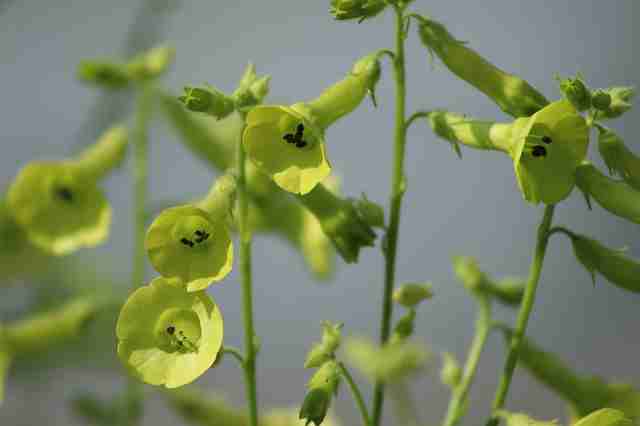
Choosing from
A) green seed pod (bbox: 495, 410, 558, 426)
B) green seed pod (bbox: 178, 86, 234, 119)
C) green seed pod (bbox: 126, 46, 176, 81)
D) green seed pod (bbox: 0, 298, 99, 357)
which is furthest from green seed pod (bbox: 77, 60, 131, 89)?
green seed pod (bbox: 495, 410, 558, 426)

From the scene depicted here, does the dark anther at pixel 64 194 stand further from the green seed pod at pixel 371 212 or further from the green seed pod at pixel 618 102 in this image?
the green seed pod at pixel 618 102

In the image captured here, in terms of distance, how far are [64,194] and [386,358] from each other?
625mm

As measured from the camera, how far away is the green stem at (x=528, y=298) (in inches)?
29.9

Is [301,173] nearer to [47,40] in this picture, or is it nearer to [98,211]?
[98,211]

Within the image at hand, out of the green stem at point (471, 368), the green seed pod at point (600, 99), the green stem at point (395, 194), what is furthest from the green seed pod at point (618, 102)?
the green stem at point (471, 368)

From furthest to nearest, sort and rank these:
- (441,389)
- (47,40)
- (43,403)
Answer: (47,40)
(441,389)
(43,403)

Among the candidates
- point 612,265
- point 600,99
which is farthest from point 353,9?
point 612,265

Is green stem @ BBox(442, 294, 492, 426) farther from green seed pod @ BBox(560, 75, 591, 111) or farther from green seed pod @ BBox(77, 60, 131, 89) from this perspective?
green seed pod @ BBox(77, 60, 131, 89)

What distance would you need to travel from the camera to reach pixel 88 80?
4.25 feet

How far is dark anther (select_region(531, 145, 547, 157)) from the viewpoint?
745 mm

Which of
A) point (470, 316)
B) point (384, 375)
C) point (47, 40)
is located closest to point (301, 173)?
point (384, 375)

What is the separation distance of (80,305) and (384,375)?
654mm

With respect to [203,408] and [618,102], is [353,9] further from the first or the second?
[203,408]

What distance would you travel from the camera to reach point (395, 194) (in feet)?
2.51
